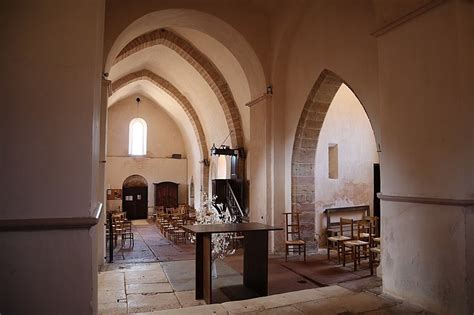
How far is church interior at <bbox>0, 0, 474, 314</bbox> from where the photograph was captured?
7.33ft

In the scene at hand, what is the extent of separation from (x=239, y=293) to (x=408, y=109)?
301cm

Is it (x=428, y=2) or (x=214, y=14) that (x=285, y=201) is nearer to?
(x=214, y=14)

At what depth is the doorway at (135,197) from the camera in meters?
16.4

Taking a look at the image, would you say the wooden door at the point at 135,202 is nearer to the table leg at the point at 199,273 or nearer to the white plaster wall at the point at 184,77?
the white plaster wall at the point at 184,77

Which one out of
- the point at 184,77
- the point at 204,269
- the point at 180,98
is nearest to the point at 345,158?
the point at 204,269

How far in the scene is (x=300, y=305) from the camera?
3414 millimetres

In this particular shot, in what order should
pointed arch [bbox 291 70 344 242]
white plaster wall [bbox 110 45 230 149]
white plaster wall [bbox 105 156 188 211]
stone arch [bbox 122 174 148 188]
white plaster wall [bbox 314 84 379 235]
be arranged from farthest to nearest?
stone arch [bbox 122 174 148 188]
white plaster wall [bbox 105 156 188 211]
white plaster wall [bbox 110 45 230 149]
white plaster wall [bbox 314 84 379 235]
pointed arch [bbox 291 70 344 242]

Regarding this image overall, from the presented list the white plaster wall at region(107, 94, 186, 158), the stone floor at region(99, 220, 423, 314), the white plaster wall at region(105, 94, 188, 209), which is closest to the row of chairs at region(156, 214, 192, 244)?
the stone floor at region(99, 220, 423, 314)

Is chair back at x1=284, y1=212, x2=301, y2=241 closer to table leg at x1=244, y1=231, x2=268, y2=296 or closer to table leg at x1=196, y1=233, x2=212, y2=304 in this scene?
table leg at x1=244, y1=231, x2=268, y2=296

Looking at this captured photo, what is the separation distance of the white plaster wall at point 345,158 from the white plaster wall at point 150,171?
10729 millimetres

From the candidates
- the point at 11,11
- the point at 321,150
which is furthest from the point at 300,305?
the point at 321,150

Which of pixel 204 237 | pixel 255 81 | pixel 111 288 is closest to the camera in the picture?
pixel 204 237

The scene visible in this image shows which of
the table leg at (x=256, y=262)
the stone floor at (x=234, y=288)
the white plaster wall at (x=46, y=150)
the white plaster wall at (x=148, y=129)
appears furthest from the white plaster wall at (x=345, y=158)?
the white plaster wall at (x=148, y=129)

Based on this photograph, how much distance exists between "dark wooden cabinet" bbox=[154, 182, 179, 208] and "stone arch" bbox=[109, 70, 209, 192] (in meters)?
3.45
